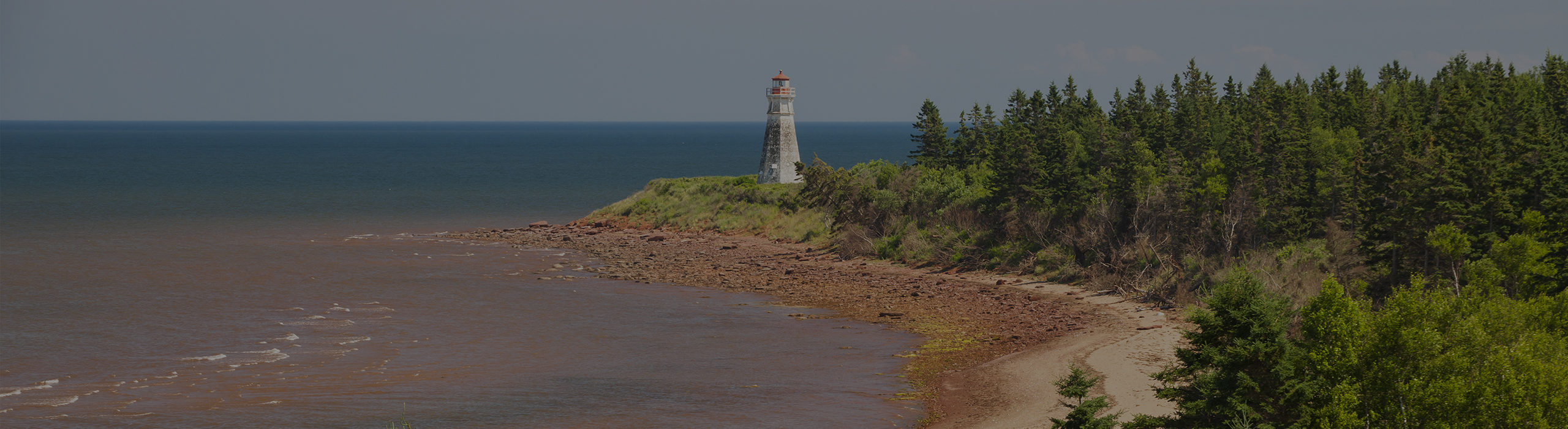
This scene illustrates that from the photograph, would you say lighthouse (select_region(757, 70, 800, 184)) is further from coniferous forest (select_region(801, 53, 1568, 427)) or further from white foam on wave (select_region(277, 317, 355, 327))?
white foam on wave (select_region(277, 317, 355, 327))

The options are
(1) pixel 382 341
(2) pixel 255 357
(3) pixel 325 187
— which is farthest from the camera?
(3) pixel 325 187

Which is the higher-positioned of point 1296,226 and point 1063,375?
point 1296,226

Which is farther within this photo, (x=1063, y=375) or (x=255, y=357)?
(x=255, y=357)

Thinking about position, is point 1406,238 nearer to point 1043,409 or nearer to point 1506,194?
point 1506,194

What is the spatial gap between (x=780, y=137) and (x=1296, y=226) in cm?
4009

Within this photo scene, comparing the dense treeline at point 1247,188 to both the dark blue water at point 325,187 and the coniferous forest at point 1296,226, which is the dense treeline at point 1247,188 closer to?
the coniferous forest at point 1296,226

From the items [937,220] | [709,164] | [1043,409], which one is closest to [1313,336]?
[1043,409]

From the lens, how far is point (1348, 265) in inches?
1446

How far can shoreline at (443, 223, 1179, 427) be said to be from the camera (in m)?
29.3

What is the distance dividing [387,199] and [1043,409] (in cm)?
8597

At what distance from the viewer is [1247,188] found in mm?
44156

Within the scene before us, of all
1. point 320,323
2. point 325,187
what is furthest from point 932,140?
point 325,187

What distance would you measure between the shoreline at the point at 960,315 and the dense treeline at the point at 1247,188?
2950mm

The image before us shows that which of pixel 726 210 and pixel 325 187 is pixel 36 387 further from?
pixel 325 187
